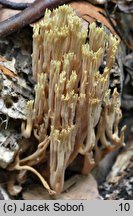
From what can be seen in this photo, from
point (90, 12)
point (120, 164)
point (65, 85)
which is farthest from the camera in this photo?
point (120, 164)

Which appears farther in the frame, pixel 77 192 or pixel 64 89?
pixel 77 192

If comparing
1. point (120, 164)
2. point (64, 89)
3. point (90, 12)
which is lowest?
point (120, 164)

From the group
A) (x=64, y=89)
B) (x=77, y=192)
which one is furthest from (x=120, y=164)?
(x=64, y=89)

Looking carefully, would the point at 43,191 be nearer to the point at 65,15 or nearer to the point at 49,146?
the point at 49,146

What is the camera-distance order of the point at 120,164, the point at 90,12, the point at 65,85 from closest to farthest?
the point at 65,85, the point at 90,12, the point at 120,164

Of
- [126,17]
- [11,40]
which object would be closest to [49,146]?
[11,40]

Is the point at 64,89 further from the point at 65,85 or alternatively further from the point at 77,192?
the point at 77,192

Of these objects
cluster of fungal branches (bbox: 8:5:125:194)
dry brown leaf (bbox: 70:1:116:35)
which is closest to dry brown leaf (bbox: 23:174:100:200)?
cluster of fungal branches (bbox: 8:5:125:194)
